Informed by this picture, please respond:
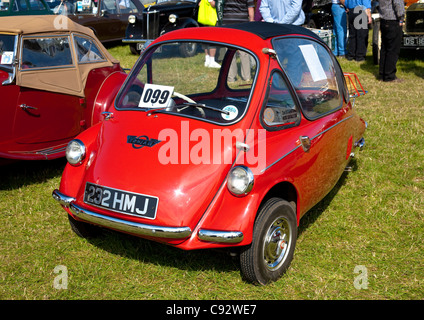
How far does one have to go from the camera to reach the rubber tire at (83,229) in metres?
Result: 4.07

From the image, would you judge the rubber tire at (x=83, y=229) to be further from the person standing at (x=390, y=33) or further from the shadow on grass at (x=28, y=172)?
the person standing at (x=390, y=33)

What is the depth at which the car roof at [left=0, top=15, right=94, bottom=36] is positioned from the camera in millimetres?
5650

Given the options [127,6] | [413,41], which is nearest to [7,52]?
[413,41]

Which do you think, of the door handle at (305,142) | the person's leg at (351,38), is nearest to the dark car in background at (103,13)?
the person's leg at (351,38)

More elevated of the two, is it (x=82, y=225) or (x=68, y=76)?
(x=68, y=76)

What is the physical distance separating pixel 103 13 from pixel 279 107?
1122 centimetres

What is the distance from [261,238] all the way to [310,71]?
1.69 meters

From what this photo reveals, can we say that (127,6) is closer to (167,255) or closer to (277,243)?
(167,255)

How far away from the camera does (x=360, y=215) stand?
465 cm

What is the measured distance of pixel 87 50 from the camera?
21.0 feet

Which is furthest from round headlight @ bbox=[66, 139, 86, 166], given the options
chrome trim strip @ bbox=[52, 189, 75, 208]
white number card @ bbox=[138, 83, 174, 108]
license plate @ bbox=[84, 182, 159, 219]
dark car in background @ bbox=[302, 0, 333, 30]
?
dark car in background @ bbox=[302, 0, 333, 30]

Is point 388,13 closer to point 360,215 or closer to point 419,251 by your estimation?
point 360,215

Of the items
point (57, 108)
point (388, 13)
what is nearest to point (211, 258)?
point (57, 108)

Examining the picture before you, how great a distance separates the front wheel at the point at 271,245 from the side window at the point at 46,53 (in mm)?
3572
